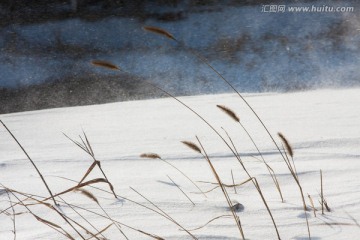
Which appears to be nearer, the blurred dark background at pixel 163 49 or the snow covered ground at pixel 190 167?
the snow covered ground at pixel 190 167

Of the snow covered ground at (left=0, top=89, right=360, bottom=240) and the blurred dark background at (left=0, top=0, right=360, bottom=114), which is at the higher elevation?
the snow covered ground at (left=0, top=89, right=360, bottom=240)

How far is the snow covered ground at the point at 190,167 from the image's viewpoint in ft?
3.46

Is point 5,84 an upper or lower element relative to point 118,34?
lower

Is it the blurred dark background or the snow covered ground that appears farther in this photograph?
the blurred dark background

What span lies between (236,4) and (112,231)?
385 inches

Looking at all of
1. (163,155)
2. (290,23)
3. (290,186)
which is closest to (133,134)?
(163,155)

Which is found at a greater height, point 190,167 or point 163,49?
point 190,167

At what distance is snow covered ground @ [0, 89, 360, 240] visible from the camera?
1.06m

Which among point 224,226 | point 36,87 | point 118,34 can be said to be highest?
point 224,226

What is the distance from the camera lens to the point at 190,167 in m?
1.67

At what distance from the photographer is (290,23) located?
353 inches

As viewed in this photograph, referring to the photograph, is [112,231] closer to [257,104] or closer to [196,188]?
[196,188]

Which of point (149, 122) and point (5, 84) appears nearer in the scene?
point (149, 122)

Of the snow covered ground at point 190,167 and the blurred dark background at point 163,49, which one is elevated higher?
the snow covered ground at point 190,167
